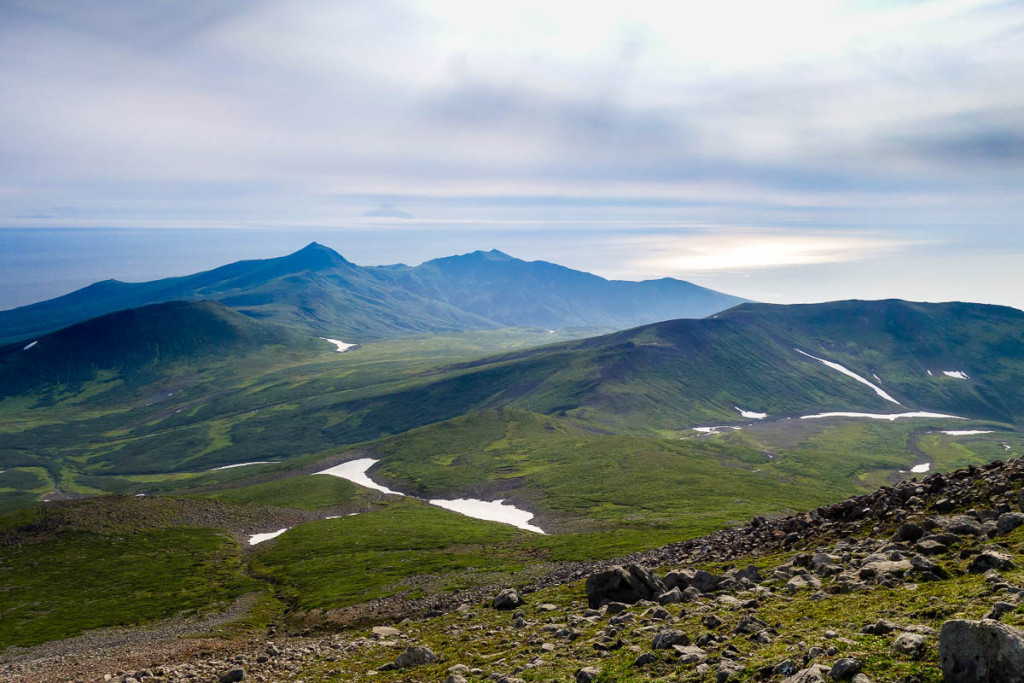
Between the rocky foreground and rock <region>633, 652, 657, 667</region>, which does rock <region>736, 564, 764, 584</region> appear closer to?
the rocky foreground

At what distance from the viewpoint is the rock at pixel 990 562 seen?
23.7 m

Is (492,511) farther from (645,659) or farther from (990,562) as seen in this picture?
(990,562)

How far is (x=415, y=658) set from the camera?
32406 millimetres

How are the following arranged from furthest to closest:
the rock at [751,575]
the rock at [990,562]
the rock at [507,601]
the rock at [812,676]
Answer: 1. the rock at [507,601]
2. the rock at [751,575]
3. the rock at [990,562]
4. the rock at [812,676]

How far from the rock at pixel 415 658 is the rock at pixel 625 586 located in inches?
474

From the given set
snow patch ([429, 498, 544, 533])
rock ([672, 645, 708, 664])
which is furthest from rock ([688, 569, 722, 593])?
snow patch ([429, 498, 544, 533])

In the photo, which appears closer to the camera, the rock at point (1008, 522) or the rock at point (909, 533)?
the rock at point (1008, 522)

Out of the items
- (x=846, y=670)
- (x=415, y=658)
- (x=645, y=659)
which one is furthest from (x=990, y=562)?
(x=415, y=658)

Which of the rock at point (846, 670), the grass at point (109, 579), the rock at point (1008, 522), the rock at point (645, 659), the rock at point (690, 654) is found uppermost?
the rock at point (1008, 522)

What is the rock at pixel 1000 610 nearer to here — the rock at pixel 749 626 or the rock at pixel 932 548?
the rock at pixel 749 626

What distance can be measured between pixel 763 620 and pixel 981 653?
37.5ft

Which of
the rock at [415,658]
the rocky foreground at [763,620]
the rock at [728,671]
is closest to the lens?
the rocky foreground at [763,620]

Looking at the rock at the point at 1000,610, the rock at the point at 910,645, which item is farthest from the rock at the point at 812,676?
the rock at the point at 1000,610

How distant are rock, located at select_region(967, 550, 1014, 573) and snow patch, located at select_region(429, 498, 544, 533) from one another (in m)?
125
